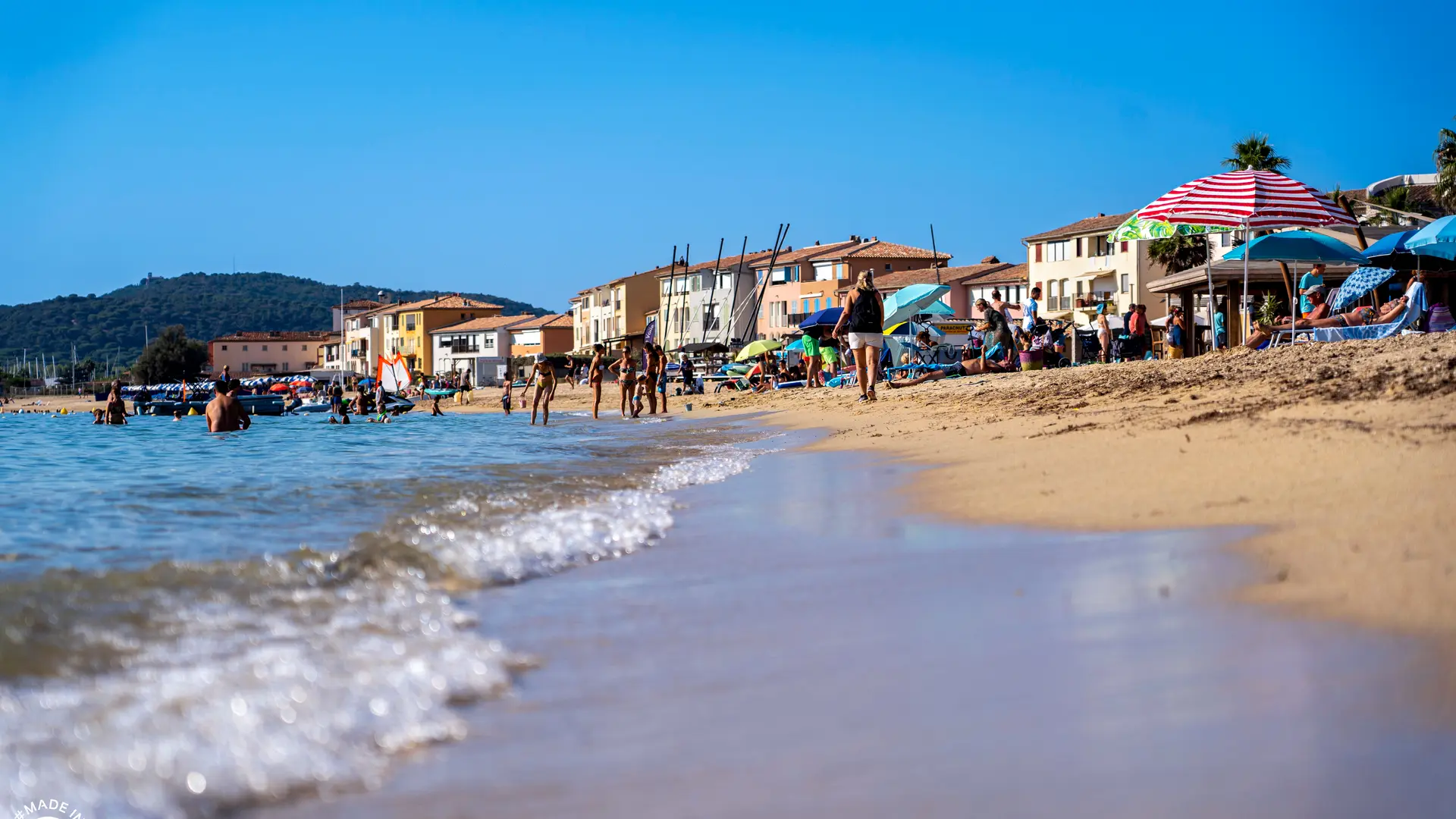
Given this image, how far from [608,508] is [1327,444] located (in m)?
3.57

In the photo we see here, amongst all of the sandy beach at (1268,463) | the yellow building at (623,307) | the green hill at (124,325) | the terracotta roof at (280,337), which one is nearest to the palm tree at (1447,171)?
the sandy beach at (1268,463)

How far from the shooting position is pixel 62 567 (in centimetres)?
468

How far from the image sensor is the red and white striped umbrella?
12766mm

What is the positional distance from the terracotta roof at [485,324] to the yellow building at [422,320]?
5.29 feet

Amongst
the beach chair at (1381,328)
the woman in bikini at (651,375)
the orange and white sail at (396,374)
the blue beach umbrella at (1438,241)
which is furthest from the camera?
the orange and white sail at (396,374)

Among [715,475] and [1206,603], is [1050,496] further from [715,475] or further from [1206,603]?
[715,475]

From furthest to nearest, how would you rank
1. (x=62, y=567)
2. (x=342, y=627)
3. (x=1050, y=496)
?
(x=1050, y=496)
(x=62, y=567)
(x=342, y=627)

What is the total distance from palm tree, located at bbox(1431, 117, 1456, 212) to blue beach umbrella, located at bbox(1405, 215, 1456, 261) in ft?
113

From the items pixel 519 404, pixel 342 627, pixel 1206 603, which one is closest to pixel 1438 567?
pixel 1206 603

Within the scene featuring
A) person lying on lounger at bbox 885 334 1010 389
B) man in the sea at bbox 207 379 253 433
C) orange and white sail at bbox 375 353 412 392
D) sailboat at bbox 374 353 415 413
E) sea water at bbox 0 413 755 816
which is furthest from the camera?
orange and white sail at bbox 375 353 412 392

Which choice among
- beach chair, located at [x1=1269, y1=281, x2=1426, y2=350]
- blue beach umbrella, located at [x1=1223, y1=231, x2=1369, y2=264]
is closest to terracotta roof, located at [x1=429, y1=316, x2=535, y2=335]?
blue beach umbrella, located at [x1=1223, y1=231, x2=1369, y2=264]

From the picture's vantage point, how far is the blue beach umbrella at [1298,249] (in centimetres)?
1529

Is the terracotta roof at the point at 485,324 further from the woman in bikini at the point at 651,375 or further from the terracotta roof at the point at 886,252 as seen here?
→ the woman in bikini at the point at 651,375

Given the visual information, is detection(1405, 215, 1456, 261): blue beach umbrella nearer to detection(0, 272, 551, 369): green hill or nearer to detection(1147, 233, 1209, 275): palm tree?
detection(1147, 233, 1209, 275): palm tree
